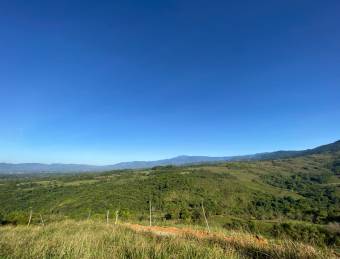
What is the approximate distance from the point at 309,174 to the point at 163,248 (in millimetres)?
178558

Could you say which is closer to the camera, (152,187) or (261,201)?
(261,201)

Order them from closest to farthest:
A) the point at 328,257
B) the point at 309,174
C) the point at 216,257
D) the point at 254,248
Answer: the point at 328,257
the point at 216,257
the point at 254,248
the point at 309,174

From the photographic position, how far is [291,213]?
68875 millimetres

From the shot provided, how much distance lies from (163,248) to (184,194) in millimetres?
96126

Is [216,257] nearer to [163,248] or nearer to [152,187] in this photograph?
[163,248]

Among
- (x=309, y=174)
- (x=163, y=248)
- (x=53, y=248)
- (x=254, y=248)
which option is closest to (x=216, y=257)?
(x=163, y=248)

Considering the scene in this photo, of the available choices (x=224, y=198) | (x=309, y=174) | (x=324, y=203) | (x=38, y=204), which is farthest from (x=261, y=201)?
(x=309, y=174)

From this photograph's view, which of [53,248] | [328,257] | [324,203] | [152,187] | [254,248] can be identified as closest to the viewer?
[328,257]

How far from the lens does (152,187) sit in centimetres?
11181

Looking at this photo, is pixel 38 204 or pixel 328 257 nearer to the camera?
pixel 328 257

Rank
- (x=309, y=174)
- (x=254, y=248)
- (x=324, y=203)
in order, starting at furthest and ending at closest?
(x=309, y=174)
(x=324, y=203)
(x=254, y=248)

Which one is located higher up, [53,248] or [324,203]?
[53,248]

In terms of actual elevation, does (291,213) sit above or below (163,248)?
below

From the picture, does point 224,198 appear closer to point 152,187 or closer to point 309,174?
point 152,187
